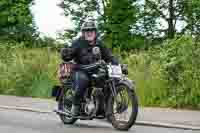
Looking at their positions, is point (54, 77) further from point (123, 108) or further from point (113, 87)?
point (123, 108)

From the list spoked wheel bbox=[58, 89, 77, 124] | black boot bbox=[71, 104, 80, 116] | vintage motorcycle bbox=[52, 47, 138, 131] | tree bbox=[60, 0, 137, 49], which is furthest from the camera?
tree bbox=[60, 0, 137, 49]

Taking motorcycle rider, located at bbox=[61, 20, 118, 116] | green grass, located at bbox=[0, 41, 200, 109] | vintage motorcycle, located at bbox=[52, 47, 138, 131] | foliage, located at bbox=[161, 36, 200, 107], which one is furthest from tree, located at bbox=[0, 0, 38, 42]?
vintage motorcycle, located at bbox=[52, 47, 138, 131]

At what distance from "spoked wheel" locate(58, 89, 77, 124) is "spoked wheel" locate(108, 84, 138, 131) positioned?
42.0 inches

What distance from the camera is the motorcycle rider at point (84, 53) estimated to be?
12.2 metres

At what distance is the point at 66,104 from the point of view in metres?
12.9

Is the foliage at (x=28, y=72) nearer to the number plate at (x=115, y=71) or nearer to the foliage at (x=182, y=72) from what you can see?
the foliage at (x=182, y=72)

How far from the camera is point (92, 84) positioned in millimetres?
12297

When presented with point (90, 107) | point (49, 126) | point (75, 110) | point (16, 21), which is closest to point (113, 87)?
point (90, 107)

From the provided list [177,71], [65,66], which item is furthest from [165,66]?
[65,66]

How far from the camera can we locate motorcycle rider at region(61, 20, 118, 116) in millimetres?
12242

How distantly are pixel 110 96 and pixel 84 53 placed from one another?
0.89 meters

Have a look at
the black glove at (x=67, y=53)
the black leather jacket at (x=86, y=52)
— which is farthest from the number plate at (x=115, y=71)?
the black glove at (x=67, y=53)

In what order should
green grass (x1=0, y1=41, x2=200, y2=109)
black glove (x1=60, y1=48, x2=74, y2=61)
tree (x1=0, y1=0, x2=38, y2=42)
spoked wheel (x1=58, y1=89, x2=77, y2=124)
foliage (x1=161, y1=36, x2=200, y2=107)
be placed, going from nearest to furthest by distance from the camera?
black glove (x1=60, y1=48, x2=74, y2=61)
spoked wheel (x1=58, y1=89, x2=77, y2=124)
foliage (x1=161, y1=36, x2=200, y2=107)
green grass (x1=0, y1=41, x2=200, y2=109)
tree (x1=0, y1=0, x2=38, y2=42)

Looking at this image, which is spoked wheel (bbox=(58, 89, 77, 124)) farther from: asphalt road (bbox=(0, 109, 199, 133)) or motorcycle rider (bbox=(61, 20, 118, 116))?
motorcycle rider (bbox=(61, 20, 118, 116))
